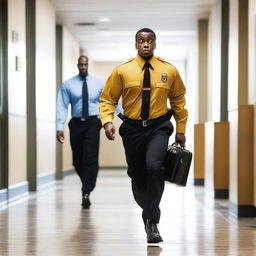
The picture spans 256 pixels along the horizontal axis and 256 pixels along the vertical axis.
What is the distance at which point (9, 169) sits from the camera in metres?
7.86

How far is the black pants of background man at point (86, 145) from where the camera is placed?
6805mm

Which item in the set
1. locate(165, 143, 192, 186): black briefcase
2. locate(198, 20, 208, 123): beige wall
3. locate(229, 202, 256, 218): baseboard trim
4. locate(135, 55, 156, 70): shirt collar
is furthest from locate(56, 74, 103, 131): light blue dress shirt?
locate(198, 20, 208, 123): beige wall

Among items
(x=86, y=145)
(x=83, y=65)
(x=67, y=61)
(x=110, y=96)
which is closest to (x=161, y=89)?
(x=110, y=96)

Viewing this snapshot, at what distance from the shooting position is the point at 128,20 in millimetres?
12727

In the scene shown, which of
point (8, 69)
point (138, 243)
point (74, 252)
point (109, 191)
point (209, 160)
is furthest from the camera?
point (109, 191)

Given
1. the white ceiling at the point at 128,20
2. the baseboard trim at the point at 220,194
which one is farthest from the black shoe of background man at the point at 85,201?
the white ceiling at the point at 128,20

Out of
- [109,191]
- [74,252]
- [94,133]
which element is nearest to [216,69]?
[109,191]

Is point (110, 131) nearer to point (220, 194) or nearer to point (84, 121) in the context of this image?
point (84, 121)

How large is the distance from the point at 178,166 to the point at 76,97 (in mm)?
2771

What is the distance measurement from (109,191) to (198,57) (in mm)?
3807

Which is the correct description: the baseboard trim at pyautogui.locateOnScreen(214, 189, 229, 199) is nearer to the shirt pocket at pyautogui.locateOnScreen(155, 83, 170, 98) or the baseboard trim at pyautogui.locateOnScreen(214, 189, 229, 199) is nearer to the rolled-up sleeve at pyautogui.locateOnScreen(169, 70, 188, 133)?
the rolled-up sleeve at pyautogui.locateOnScreen(169, 70, 188, 133)

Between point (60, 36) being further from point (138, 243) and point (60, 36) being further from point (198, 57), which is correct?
point (138, 243)

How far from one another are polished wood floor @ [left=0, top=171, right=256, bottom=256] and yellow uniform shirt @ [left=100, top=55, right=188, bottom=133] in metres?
0.79

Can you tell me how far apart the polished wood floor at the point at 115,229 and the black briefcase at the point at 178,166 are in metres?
0.42
